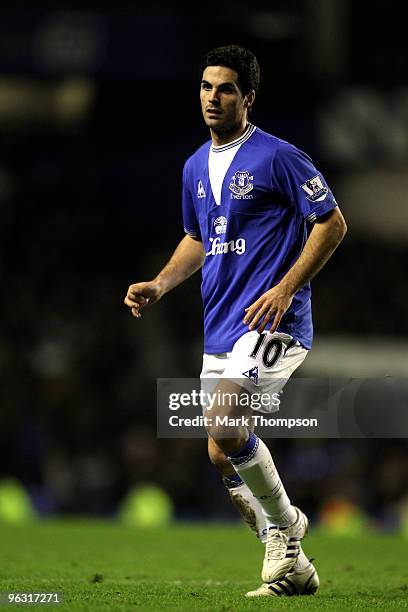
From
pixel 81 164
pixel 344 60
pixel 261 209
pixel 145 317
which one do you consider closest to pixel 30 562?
pixel 261 209

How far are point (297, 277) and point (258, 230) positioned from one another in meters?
0.40

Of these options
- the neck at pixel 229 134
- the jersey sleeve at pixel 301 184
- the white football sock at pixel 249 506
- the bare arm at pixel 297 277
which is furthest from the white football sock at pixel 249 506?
the neck at pixel 229 134

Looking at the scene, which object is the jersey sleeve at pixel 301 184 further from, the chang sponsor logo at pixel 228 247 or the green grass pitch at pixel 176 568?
the green grass pitch at pixel 176 568

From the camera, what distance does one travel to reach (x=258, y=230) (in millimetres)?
5941

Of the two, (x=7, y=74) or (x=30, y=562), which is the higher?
(x=7, y=74)

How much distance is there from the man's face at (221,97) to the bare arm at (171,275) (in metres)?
0.82

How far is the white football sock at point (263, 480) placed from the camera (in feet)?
19.2

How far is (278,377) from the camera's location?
232 inches

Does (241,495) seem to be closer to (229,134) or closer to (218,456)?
(218,456)

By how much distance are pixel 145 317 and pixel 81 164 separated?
4.22m

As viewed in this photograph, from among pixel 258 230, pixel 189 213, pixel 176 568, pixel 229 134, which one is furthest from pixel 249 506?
pixel 229 134

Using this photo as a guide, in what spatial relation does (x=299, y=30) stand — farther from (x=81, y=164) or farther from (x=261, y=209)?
(x=261, y=209)

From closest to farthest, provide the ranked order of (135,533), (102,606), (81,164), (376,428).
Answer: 1. (102,606)
2. (376,428)
3. (135,533)
4. (81,164)

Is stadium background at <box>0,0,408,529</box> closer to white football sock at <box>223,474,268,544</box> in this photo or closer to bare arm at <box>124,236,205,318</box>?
white football sock at <box>223,474,268,544</box>
